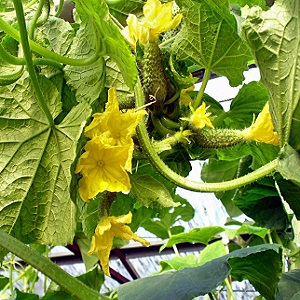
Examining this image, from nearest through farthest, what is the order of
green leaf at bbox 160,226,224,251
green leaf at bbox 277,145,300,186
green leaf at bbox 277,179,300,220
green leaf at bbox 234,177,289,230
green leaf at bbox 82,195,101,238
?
1. green leaf at bbox 277,145,300,186
2. green leaf at bbox 277,179,300,220
3. green leaf at bbox 82,195,101,238
4. green leaf at bbox 234,177,289,230
5. green leaf at bbox 160,226,224,251

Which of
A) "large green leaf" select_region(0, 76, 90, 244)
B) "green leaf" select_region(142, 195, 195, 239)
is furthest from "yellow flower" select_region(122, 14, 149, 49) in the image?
"green leaf" select_region(142, 195, 195, 239)

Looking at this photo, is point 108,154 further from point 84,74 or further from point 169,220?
point 169,220

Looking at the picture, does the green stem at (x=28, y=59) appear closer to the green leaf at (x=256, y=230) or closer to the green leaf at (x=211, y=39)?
the green leaf at (x=211, y=39)

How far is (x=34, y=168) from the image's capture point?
0.53 meters

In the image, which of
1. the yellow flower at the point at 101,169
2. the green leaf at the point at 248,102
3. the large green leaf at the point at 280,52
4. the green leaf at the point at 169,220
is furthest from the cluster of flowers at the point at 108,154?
the green leaf at the point at 169,220

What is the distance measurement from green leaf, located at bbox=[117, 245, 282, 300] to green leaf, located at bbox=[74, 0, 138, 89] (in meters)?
0.21

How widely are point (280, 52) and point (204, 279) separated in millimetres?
238

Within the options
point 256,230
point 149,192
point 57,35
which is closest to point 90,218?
point 149,192

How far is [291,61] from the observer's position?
46cm

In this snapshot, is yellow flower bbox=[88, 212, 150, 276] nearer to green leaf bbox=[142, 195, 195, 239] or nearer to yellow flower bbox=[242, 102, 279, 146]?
yellow flower bbox=[242, 102, 279, 146]

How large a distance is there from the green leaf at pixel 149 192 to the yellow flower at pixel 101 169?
6 centimetres

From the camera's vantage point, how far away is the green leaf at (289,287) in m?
0.57

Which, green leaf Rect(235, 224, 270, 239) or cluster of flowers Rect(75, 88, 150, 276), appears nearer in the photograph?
cluster of flowers Rect(75, 88, 150, 276)

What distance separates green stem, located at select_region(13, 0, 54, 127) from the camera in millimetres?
439
